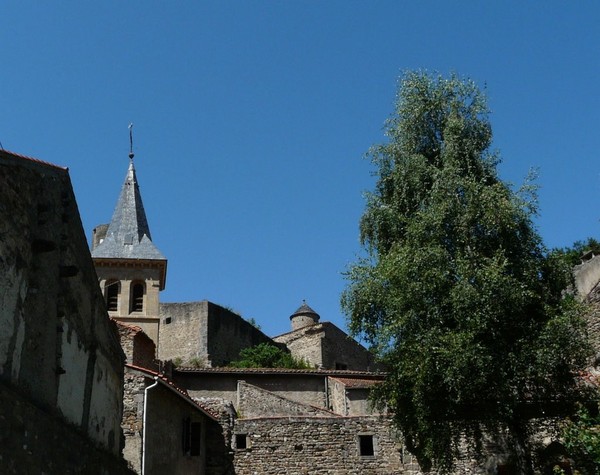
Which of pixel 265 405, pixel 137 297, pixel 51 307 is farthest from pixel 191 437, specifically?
pixel 137 297

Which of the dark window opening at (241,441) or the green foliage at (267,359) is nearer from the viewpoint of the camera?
the dark window opening at (241,441)

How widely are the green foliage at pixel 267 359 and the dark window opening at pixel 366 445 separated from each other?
800 inches

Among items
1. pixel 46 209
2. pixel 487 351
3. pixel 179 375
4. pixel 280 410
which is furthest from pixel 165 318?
pixel 46 209

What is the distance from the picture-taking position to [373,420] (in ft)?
84.7

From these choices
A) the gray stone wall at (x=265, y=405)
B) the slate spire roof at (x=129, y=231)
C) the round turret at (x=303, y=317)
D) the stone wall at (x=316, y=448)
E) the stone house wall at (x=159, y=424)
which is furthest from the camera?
the round turret at (x=303, y=317)

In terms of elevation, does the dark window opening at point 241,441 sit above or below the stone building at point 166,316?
below

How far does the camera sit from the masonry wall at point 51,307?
1041cm

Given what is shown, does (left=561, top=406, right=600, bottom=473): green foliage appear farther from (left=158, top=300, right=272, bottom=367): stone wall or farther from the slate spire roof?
(left=158, top=300, right=272, bottom=367): stone wall

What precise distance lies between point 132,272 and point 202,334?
10.1m

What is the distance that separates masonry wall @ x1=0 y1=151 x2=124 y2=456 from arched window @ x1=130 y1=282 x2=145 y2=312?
2600 cm

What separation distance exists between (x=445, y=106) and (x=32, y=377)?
15.6 metres

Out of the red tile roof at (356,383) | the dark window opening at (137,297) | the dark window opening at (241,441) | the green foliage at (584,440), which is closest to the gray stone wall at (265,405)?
the red tile roof at (356,383)

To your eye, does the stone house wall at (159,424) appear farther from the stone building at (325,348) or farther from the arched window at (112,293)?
the stone building at (325,348)

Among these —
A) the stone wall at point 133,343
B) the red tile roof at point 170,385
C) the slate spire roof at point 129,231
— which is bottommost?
the red tile roof at point 170,385
